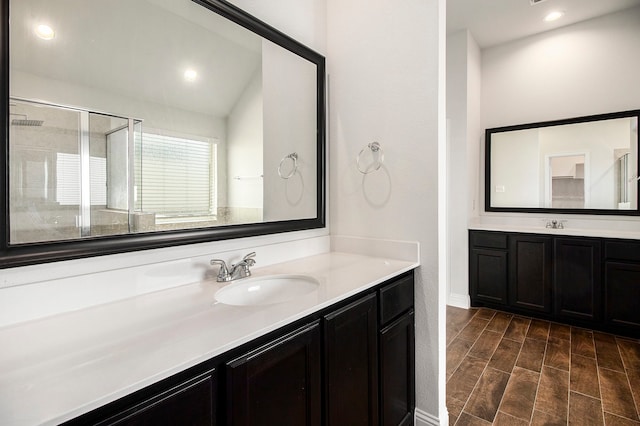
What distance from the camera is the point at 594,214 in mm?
3146

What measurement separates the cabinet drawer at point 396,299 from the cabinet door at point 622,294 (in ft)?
7.61

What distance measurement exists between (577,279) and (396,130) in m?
2.48

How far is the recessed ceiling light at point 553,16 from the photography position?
3.07 m

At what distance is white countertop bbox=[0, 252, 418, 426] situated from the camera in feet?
1.81

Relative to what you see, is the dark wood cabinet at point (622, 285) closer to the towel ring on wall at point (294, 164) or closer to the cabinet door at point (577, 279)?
the cabinet door at point (577, 279)

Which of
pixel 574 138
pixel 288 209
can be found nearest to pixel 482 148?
pixel 574 138

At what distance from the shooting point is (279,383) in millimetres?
911

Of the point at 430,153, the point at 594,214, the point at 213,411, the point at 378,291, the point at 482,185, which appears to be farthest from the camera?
the point at 482,185

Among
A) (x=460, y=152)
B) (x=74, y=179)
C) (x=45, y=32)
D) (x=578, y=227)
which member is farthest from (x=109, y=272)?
(x=578, y=227)

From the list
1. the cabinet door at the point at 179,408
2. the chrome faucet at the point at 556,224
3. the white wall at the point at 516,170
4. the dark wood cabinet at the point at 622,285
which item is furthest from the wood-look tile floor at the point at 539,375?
the cabinet door at the point at 179,408

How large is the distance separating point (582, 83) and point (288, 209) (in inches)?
136

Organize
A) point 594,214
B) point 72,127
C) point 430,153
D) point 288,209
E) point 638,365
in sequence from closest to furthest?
point 72,127 → point 430,153 → point 288,209 → point 638,365 → point 594,214

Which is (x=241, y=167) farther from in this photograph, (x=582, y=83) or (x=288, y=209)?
(x=582, y=83)

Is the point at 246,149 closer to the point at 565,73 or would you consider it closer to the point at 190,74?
the point at 190,74
